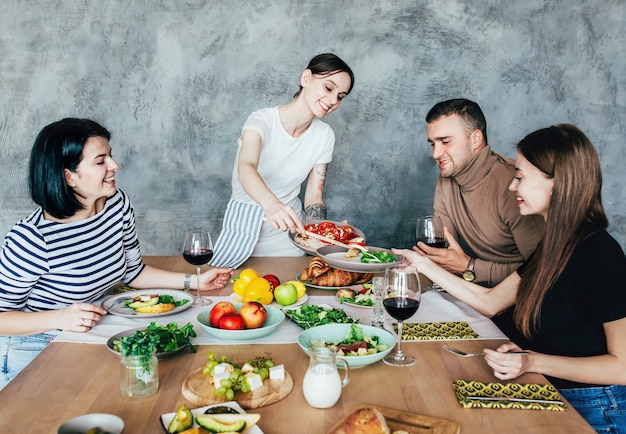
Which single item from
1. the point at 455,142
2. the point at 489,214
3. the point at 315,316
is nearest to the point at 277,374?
the point at 315,316

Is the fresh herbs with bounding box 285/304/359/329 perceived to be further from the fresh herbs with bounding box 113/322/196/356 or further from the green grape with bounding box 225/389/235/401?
the green grape with bounding box 225/389/235/401

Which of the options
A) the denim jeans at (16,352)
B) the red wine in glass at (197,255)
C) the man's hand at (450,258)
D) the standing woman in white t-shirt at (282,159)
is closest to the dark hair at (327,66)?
the standing woman in white t-shirt at (282,159)

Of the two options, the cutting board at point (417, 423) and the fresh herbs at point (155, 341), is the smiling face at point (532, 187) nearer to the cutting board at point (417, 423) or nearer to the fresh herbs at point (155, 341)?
the cutting board at point (417, 423)

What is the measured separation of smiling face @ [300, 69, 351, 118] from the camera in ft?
8.75

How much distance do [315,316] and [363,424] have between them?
2.18 feet

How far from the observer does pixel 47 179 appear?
1882 millimetres

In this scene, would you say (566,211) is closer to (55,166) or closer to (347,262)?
(347,262)

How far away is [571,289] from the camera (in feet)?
5.42

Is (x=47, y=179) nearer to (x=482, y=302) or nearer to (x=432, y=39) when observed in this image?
(x=482, y=302)

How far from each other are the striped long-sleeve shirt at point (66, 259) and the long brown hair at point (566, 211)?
1458mm

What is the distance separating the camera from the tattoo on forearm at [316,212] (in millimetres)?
2936

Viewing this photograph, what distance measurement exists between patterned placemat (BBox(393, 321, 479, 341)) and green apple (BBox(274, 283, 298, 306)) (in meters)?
0.36

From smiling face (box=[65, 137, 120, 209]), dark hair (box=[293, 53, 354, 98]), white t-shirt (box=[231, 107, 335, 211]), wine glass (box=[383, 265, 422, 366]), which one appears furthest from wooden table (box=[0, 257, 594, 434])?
dark hair (box=[293, 53, 354, 98])

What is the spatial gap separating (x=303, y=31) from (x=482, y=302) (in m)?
2.74
